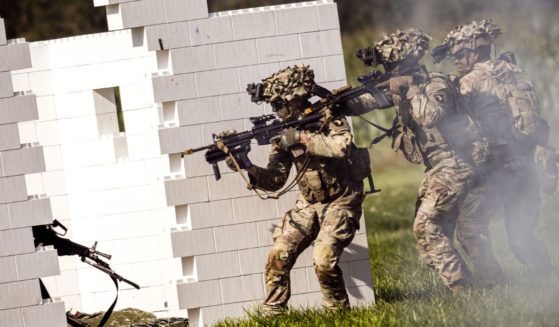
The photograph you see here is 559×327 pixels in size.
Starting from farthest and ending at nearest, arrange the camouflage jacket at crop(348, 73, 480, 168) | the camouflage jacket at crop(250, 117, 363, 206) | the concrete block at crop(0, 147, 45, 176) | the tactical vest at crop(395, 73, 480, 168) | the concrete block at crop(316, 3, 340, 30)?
the concrete block at crop(316, 3, 340, 30) < the tactical vest at crop(395, 73, 480, 168) < the camouflage jacket at crop(348, 73, 480, 168) < the concrete block at crop(0, 147, 45, 176) < the camouflage jacket at crop(250, 117, 363, 206)

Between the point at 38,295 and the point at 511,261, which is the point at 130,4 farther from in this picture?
the point at 511,261

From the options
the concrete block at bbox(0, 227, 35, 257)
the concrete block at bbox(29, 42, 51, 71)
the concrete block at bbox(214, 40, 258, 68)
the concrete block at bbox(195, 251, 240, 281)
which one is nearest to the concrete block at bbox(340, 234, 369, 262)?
the concrete block at bbox(195, 251, 240, 281)

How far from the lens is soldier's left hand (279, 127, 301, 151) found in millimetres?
12188

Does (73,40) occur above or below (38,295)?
above

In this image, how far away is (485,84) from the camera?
13.6m

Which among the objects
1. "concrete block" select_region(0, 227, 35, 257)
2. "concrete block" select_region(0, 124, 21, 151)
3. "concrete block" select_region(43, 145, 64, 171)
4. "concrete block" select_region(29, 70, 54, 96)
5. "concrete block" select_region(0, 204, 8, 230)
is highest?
"concrete block" select_region(29, 70, 54, 96)

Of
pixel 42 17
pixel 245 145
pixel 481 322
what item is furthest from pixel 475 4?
pixel 42 17

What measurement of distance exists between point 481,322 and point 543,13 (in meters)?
2.84

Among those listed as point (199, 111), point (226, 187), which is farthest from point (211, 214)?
point (199, 111)

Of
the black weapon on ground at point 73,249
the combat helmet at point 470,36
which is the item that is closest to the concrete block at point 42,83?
the black weapon on ground at point 73,249

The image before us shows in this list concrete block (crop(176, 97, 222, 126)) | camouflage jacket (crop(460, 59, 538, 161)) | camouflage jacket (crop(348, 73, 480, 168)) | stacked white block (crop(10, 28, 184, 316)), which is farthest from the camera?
stacked white block (crop(10, 28, 184, 316))

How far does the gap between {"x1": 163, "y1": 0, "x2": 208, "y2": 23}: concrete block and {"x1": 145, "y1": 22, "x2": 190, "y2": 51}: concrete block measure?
59 mm

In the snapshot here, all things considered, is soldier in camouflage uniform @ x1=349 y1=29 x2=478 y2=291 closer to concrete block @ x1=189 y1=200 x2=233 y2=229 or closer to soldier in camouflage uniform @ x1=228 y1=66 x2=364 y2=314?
soldier in camouflage uniform @ x1=228 y1=66 x2=364 y2=314

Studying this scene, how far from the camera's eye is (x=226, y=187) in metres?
12.9
